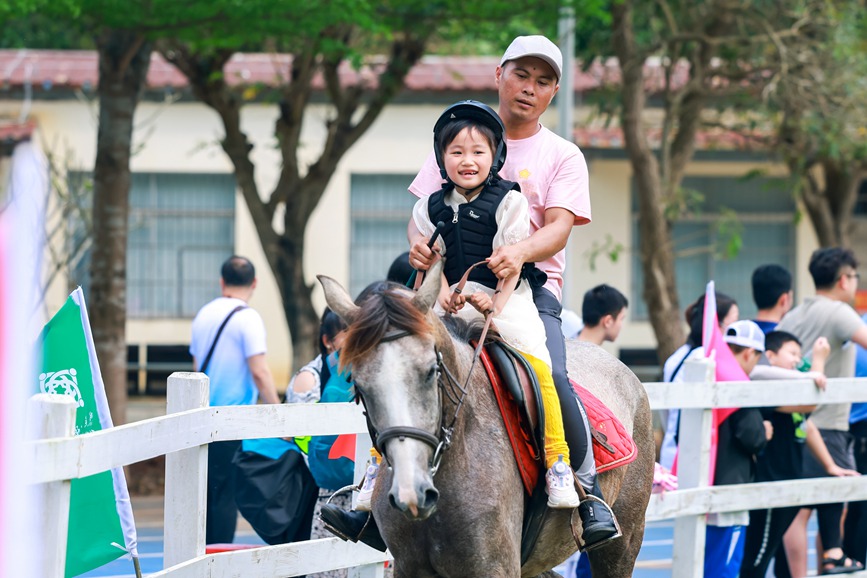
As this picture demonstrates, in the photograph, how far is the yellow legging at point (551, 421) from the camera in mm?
4531

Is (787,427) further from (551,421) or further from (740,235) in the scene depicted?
(740,235)

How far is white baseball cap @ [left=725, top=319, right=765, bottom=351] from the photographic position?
7816mm

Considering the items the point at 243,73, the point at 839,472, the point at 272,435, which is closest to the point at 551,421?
the point at 272,435

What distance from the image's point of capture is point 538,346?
4.73 meters

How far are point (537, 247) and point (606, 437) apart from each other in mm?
945

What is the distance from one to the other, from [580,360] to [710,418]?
1.78 meters

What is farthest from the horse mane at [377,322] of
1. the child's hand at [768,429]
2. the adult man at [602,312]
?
the child's hand at [768,429]

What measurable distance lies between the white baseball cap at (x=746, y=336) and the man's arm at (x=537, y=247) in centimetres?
320

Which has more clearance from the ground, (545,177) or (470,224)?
(545,177)

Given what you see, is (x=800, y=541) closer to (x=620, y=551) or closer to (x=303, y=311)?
(x=620, y=551)

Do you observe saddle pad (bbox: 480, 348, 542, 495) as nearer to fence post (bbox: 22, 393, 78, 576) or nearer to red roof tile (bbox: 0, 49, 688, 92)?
fence post (bbox: 22, 393, 78, 576)

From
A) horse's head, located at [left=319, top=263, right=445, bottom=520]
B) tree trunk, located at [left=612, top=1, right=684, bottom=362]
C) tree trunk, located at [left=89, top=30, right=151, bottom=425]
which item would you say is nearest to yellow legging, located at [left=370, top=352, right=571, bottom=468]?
horse's head, located at [left=319, top=263, right=445, bottom=520]

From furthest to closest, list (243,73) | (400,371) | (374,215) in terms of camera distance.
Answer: (374,215) → (243,73) → (400,371)

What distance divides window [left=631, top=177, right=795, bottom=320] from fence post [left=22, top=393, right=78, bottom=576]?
19551 mm
